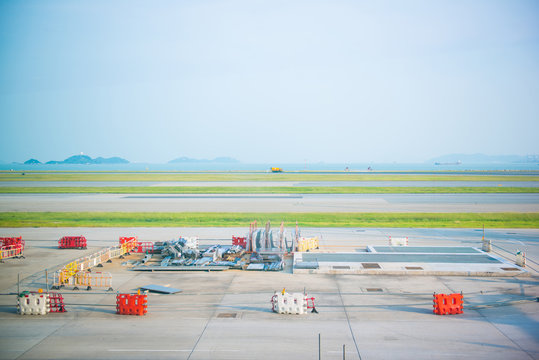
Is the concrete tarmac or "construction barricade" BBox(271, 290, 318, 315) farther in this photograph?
"construction barricade" BBox(271, 290, 318, 315)

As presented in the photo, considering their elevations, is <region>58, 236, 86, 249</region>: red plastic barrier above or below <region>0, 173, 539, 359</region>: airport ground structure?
above

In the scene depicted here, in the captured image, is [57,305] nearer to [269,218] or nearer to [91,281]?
[91,281]

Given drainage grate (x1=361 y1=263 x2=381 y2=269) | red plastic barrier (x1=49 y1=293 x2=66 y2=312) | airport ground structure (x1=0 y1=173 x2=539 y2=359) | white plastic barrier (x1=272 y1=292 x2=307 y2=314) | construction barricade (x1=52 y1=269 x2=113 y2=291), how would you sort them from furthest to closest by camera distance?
1. drainage grate (x1=361 y1=263 x2=381 y2=269)
2. construction barricade (x1=52 y1=269 x2=113 y2=291)
3. red plastic barrier (x1=49 y1=293 x2=66 y2=312)
4. white plastic barrier (x1=272 y1=292 x2=307 y2=314)
5. airport ground structure (x1=0 y1=173 x2=539 y2=359)

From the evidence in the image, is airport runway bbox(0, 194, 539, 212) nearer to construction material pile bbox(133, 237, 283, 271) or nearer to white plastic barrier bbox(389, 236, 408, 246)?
white plastic barrier bbox(389, 236, 408, 246)

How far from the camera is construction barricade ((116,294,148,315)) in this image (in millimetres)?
20219

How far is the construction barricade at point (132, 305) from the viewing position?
796 inches

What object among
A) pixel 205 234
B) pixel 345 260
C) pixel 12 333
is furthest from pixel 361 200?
pixel 12 333

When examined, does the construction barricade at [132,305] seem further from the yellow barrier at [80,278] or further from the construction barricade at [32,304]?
the yellow barrier at [80,278]

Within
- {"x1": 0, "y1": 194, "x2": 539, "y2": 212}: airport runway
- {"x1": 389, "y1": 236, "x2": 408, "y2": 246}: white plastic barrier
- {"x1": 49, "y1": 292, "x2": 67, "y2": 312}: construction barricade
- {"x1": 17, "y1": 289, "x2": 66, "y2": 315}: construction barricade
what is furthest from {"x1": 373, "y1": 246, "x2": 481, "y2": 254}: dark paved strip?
{"x1": 17, "y1": 289, "x2": 66, "y2": 315}: construction barricade

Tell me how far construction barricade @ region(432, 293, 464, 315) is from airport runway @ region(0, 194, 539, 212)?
38.9 metres

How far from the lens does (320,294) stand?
23.4 metres

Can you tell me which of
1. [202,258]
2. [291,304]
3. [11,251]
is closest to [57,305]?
[202,258]

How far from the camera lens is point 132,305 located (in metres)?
A: 20.3

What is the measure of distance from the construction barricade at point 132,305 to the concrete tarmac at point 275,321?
408mm
